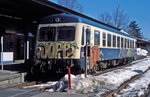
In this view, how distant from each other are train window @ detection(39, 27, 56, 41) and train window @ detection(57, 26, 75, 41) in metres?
0.33

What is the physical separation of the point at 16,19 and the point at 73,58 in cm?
1149

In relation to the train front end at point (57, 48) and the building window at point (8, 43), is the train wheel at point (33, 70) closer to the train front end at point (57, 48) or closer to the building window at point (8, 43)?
the train front end at point (57, 48)

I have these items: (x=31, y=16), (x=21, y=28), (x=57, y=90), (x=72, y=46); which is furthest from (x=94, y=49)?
(x=21, y=28)

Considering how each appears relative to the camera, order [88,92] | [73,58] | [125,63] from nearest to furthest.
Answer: [88,92] < [73,58] < [125,63]

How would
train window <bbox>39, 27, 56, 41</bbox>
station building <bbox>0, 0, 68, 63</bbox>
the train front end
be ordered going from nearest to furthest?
1. the train front end
2. train window <bbox>39, 27, 56, 41</bbox>
3. station building <bbox>0, 0, 68, 63</bbox>

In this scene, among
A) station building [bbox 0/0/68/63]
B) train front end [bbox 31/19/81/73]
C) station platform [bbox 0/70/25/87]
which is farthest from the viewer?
station building [bbox 0/0/68/63]

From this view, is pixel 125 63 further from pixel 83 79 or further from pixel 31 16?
pixel 83 79

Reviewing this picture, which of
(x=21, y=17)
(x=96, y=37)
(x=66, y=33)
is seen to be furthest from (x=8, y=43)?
(x=66, y=33)

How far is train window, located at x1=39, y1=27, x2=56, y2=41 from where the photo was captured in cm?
1792

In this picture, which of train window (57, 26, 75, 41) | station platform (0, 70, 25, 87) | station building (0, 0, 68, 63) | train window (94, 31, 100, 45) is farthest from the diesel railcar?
station building (0, 0, 68, 63)

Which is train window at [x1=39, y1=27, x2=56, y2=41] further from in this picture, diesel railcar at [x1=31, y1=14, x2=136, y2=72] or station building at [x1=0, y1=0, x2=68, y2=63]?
station building at [x1=0, y1=0, x2=68, y2=63]

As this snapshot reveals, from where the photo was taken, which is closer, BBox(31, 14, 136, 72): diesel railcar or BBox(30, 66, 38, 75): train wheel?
BBox(31, 14, 136, 72): diesel railcar

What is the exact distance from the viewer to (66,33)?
691 inches

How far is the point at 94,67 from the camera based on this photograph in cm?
1986
